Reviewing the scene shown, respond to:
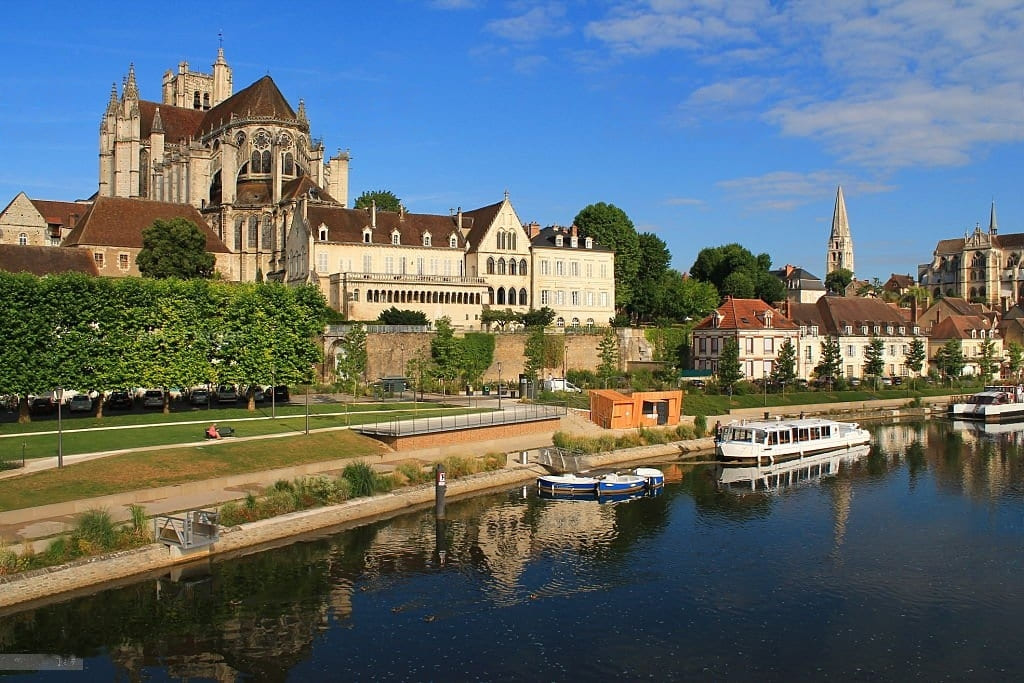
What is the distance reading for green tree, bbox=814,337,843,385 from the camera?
7688cm

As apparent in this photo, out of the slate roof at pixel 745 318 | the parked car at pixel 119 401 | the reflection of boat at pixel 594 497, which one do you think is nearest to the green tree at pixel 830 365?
the slate roof at pixel 745 318

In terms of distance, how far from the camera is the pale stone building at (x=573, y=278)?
79625mm

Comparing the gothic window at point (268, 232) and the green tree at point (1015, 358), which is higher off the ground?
the gothic window at point (268, 232)

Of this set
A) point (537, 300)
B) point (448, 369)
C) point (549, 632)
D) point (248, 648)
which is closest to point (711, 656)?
point (549, 632)

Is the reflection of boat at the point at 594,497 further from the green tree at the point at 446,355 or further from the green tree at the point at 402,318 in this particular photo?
the green tree at the point at 402,318

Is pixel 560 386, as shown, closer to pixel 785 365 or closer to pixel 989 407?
pixel 785 365

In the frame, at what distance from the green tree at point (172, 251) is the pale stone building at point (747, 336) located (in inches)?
1580

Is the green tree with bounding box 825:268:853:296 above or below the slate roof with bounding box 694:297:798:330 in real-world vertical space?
above

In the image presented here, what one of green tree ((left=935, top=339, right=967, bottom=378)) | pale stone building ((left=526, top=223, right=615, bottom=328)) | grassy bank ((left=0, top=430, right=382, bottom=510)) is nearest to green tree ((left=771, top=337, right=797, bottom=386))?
pale stone building ((left=526, top=223, right=615, bottom=328))

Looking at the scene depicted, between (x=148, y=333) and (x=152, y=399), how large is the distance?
5.88m

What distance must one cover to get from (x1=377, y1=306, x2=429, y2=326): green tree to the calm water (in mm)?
31767

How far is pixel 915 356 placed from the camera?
3307 inches

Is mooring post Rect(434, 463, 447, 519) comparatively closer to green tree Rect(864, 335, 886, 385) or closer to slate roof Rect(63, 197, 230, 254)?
slate roof Rect(63, 197, 230, 254)

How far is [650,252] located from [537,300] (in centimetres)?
1831
